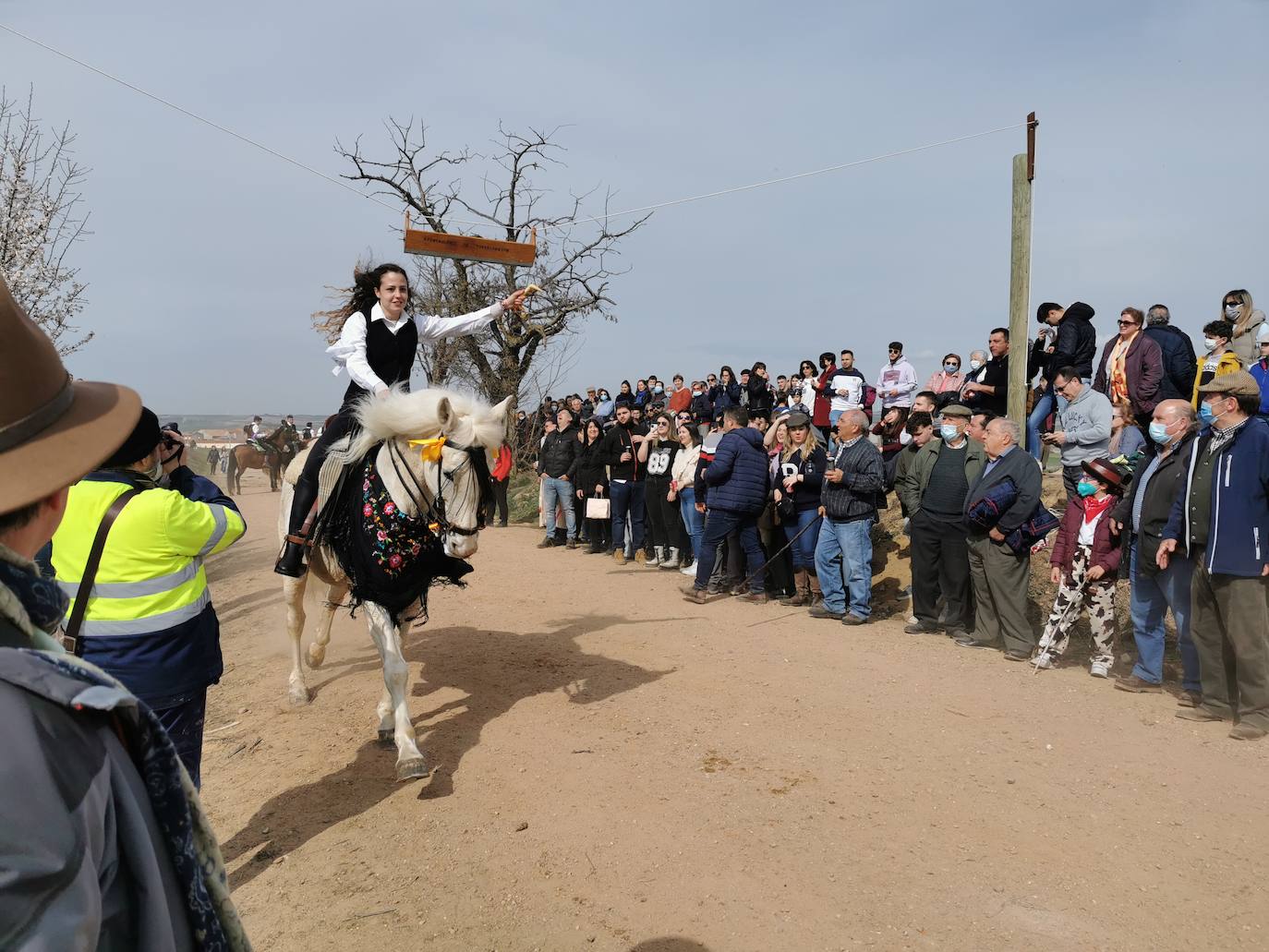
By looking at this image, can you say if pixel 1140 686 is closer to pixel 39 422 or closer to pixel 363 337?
pixel 363 337

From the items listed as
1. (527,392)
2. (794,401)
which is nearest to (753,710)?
(794,401)

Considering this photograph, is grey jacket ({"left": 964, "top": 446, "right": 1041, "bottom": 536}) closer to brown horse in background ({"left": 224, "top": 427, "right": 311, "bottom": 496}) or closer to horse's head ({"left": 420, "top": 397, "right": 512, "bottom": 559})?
horse's head ({"left": 420, "top": 397, "right": 512, "bottom": 559})

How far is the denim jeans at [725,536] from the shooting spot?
10.1m

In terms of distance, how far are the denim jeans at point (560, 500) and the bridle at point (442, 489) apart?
365 inches

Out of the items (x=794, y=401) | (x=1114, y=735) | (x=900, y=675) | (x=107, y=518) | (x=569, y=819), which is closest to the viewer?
(x=107, y=518)

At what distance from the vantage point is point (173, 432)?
427 cm

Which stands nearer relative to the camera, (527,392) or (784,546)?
(784,546)

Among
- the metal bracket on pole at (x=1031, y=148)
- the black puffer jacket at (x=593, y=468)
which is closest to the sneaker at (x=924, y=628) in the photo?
the metal bracket on pole at (x=1031, y=148)

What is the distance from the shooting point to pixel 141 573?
11.2 ft

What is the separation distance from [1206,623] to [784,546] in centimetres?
471

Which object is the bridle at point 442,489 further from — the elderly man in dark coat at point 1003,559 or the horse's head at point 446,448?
the elderly man in dark coat at point 1003,559

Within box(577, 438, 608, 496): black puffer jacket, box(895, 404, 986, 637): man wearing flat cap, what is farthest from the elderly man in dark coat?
box(577, 438, 608, 496): black puffer jacket

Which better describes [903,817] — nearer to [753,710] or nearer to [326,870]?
[753,710]

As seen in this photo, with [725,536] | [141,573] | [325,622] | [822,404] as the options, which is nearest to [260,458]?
[822,404]
